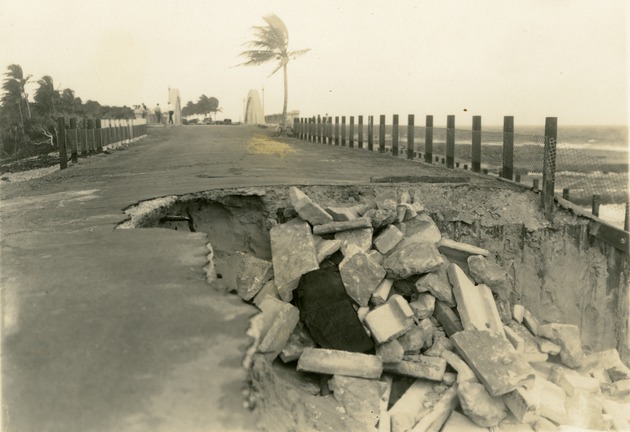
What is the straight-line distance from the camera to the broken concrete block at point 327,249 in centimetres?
500

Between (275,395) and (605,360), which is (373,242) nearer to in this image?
(605,360)

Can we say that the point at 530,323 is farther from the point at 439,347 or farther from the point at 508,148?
the point at 508,148

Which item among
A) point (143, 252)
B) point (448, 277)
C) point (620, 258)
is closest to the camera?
point (143, 252)

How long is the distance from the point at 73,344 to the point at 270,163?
7608 mm

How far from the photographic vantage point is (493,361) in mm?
4109

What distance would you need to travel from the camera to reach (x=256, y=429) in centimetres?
192

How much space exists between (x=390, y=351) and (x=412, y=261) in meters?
0.98

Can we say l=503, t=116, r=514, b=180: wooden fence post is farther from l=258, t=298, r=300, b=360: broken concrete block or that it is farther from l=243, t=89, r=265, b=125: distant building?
l=243, t=89, r=265, b=125: distant building

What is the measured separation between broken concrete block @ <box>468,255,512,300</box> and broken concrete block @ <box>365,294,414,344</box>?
113 centimetres

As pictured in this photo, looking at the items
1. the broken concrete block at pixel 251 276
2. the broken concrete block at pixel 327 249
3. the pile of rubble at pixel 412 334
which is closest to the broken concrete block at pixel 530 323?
the pile of rubble at pixel 412 334

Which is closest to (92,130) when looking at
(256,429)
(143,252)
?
(143,252)

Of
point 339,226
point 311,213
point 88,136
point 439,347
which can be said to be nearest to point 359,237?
point 339,226

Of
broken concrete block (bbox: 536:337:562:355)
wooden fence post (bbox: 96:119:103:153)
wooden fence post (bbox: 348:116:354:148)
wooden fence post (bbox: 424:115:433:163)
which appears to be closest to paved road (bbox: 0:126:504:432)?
broken concrete block (bbox: 536:337:562:355)

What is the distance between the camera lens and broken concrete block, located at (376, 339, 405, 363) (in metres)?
4.25
